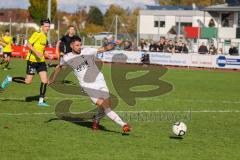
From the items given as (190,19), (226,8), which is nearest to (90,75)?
(226,8)

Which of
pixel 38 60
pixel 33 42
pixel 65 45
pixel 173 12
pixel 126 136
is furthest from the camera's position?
pixel 173 12

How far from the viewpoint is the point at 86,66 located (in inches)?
425

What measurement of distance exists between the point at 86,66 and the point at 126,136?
1.57 metres

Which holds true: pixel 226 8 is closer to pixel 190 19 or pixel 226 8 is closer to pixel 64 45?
pixel 190 19

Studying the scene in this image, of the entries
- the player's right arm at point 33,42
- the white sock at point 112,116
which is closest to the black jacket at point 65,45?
the player's right arm at point 33,42

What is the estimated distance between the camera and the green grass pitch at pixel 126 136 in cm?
877

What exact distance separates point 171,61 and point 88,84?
96.1 feet

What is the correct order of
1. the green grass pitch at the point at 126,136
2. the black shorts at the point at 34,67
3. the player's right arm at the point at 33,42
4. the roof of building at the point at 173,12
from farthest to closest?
the roof of building at the point at 173,12, the black shorts at the point at 34,67, the player's right arm at the point at 33,42, the green grass pitch at the point at 126,136

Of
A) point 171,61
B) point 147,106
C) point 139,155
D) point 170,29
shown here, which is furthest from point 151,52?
point 170,29

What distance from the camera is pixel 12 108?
13.8 meters

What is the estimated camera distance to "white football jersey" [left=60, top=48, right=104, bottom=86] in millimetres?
10750

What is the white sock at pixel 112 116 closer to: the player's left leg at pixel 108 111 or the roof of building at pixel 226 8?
the player's left leg at pixel 108 111

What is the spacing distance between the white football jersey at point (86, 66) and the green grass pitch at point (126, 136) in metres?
1.04

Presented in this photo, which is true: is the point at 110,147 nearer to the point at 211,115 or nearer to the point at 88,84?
the point at 88,84
